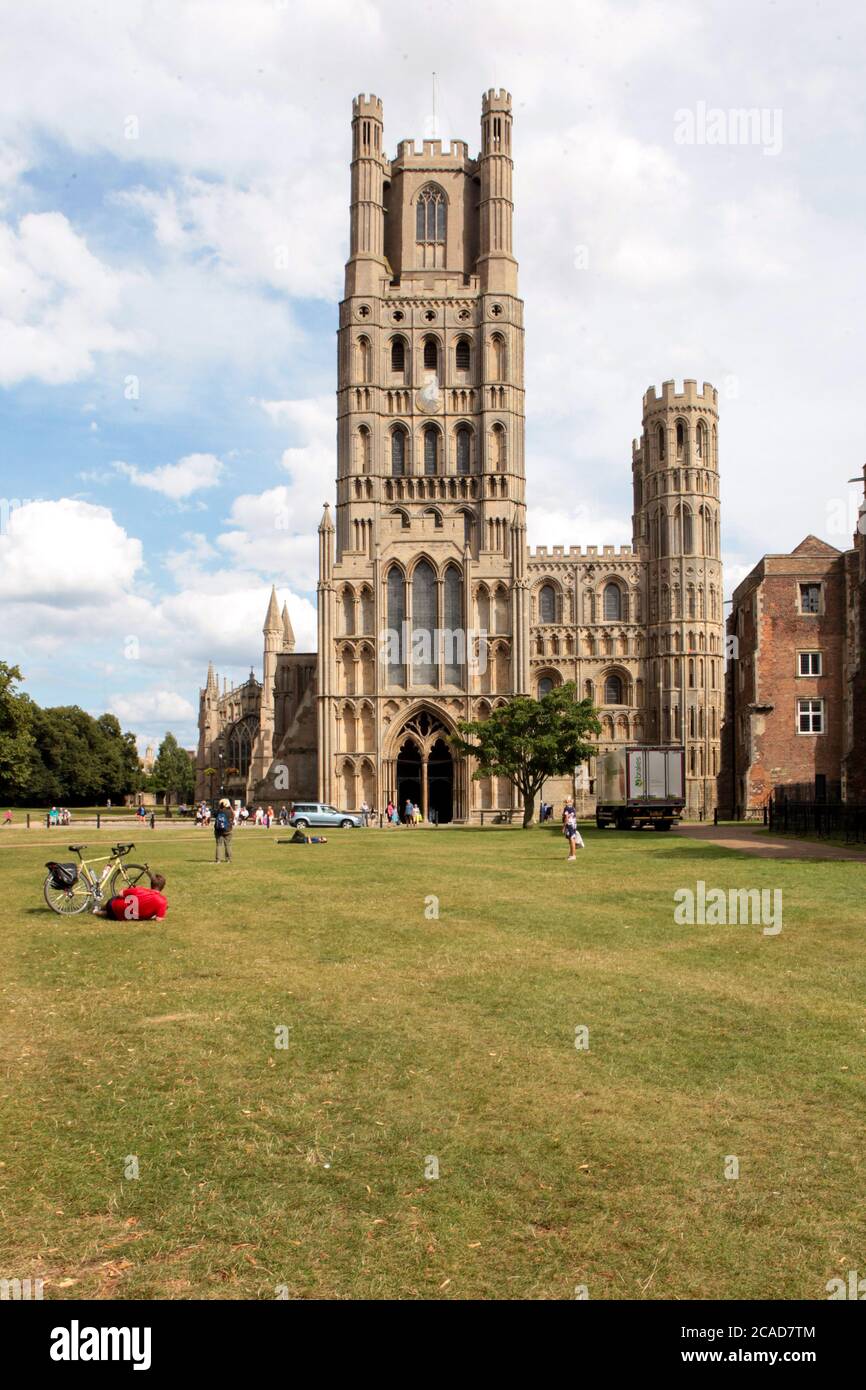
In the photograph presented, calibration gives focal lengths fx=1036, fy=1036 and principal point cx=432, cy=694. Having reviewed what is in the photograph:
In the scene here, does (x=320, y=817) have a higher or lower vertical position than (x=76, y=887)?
lower

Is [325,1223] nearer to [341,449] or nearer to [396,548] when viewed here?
[396,548]

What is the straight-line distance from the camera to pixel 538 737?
46.0 meters

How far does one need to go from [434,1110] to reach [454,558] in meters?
58.0

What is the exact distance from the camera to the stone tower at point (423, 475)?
63500 mm

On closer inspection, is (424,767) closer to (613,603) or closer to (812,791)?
(613,603)

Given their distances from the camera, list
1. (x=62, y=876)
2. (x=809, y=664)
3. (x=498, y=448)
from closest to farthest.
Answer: (x=62, y=876) → (x=809, y=664) → (x=498, y=448)

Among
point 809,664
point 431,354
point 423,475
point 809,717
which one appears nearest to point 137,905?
point 809,664

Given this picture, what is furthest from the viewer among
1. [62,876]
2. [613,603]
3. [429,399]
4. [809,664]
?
[613,603]

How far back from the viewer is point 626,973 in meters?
11.8

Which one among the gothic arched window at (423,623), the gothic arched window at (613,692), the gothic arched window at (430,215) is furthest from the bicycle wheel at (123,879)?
the gothic arched window at (430,215)

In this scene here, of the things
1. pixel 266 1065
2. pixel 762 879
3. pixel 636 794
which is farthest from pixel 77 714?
pixel 266 1065

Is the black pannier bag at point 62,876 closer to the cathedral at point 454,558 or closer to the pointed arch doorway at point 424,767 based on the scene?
the cathedral at point 454,558

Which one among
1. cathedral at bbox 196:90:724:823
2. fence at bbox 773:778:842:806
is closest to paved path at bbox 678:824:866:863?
fence at bbox 773:778:842:806
